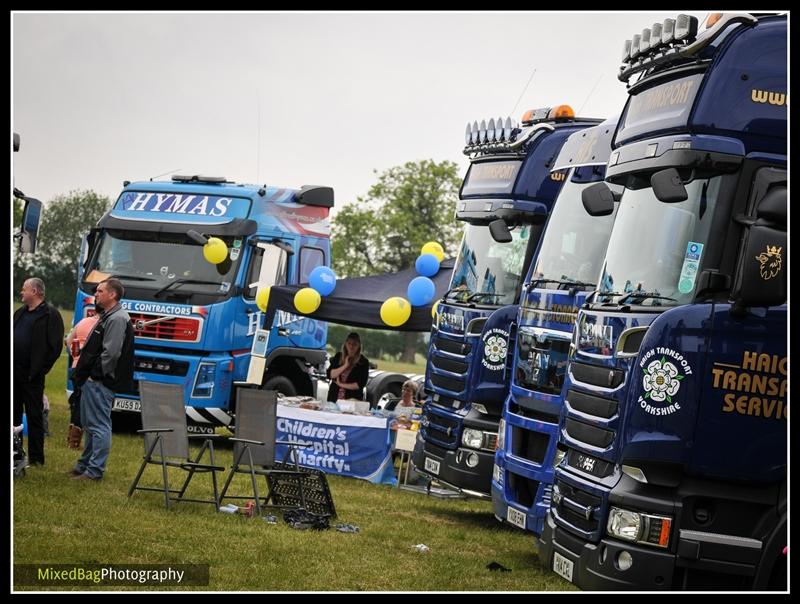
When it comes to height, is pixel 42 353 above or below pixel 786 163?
below

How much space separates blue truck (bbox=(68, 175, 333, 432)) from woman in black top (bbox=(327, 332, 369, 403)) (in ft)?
2.69

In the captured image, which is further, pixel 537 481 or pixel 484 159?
pixel 484 159

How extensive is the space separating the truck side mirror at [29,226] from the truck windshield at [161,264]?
4083 mm

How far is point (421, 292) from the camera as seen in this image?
50.1 ft

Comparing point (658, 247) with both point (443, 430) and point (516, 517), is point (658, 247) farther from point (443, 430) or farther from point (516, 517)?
point (443, 430)

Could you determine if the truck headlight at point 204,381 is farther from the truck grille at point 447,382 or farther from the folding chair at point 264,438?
the truck grille at point 447,382

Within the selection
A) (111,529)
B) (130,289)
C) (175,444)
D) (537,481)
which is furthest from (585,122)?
(130,289)

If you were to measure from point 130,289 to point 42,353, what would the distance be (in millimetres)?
3855

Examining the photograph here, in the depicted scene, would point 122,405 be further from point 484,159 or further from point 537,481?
point 537,481

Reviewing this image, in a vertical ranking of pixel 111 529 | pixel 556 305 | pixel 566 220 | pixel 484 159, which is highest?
pixel 484 159

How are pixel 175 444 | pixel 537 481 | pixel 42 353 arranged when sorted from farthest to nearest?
pixel 42 353
pixel 175 444
pixel 537 481

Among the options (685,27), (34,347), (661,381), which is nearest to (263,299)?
(34,347)

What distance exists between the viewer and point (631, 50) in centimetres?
783
